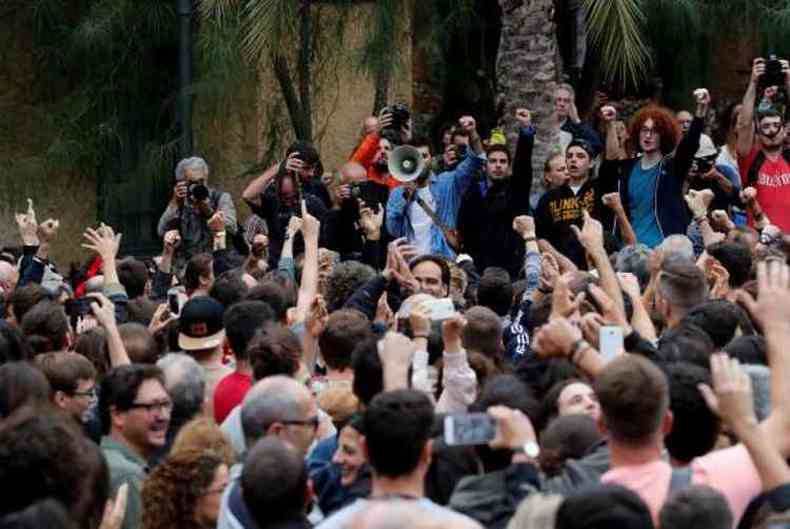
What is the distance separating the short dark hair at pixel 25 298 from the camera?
35.2 feet

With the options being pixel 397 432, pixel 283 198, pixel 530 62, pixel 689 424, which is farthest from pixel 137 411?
pixel 530 62

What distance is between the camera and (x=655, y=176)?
13664 mm

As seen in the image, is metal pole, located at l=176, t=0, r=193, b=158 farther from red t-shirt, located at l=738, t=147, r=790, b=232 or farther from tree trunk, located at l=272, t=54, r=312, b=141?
red t-shirt, located at l=738, t=147, r=790, b=232

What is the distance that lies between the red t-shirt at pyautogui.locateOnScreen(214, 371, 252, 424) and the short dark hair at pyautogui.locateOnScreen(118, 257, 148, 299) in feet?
12.1

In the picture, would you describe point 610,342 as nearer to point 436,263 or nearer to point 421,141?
point 436,263

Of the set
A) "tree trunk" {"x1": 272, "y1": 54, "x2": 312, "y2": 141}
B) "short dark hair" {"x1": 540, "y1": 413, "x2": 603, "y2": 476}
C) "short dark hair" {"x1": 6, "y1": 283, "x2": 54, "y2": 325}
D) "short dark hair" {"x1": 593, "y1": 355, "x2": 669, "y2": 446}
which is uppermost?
"tree trunk" {"x1": 272, "y1": 54, "x2": 312, "y2": 141}

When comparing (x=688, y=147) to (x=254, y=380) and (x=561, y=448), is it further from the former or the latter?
(x=561, y=448)

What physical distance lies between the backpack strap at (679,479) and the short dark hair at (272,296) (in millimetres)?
3855

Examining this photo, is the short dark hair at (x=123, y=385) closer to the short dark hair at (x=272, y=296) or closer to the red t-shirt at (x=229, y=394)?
the red t-shirt at (x=229, y=394)

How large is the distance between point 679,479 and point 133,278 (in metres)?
6.57

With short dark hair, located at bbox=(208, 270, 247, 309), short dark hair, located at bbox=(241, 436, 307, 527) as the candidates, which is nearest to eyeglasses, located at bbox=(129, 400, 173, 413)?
short dark hair, located at bbox=(241, 436, 307, 527)

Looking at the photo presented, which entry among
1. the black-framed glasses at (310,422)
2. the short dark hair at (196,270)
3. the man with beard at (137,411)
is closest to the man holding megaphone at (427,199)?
the short dark hair at (196,270)

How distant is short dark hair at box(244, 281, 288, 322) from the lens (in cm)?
994

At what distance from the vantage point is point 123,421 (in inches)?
304
